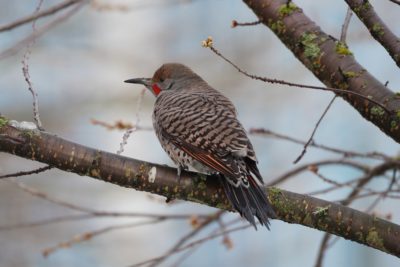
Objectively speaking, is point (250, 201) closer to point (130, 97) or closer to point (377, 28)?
point (377, 28)

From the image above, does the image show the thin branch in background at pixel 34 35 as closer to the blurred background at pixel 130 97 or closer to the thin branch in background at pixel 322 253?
the thin branch in background at pixel 322 253

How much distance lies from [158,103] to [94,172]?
1.50 metres

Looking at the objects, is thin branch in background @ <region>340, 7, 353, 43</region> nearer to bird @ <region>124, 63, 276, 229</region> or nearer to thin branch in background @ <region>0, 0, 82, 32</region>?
bird @ <region>124, 63, 276, 229</region>

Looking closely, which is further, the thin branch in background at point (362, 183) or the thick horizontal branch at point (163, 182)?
the thin branch in background at point (362, 183)

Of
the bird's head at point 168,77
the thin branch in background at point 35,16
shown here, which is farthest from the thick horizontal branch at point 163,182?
the bird's head at point 168,77

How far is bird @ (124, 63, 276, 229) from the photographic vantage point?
322 centimetres

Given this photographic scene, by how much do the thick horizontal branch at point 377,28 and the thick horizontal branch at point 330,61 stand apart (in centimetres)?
26

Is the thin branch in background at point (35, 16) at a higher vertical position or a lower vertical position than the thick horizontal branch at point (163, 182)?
Answer: higher

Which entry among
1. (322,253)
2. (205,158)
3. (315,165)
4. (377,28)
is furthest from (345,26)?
(322,253)

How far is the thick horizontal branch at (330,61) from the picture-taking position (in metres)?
3.21

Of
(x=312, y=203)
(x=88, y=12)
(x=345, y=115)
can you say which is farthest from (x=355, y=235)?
(x=345, y=115)

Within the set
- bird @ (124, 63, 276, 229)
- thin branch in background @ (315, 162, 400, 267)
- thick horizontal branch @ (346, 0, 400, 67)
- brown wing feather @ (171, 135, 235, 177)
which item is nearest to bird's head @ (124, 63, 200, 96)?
bird @ (124, 63, 276, 229)

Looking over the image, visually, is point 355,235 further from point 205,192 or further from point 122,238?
point 122,238

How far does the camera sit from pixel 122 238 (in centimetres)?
823
